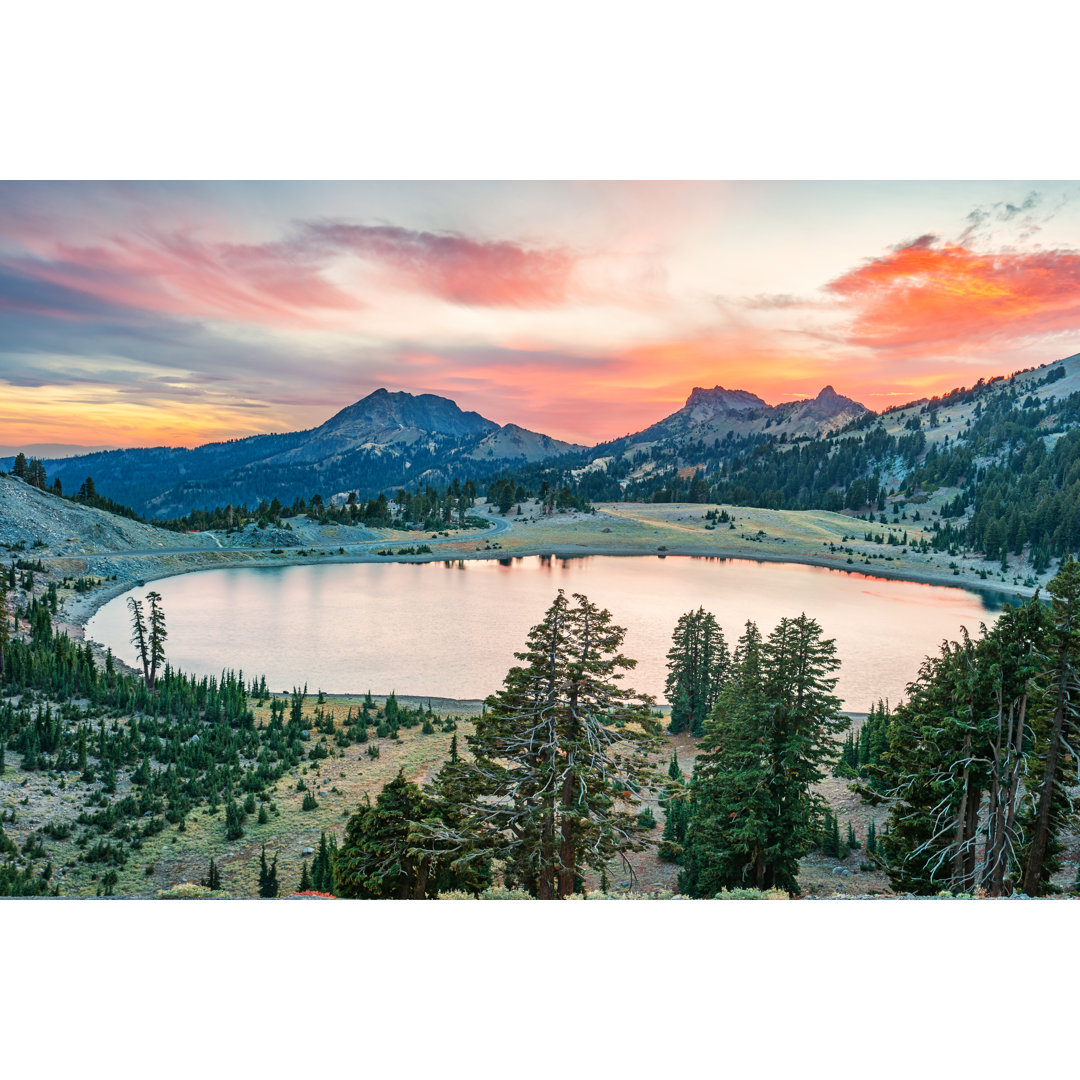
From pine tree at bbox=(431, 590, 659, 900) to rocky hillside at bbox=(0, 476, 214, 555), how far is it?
28.0 meters

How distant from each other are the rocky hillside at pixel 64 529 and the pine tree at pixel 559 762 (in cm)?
2801

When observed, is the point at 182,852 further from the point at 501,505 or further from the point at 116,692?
the point at 501,505

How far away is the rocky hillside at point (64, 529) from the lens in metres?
24.3

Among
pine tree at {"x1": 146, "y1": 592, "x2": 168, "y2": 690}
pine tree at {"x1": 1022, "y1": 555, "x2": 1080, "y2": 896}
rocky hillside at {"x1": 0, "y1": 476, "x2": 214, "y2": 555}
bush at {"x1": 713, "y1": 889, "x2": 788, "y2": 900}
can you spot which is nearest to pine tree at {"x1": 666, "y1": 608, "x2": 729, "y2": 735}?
bush at {"x1": 713, "y1": 889, "x2": 788, "y2": 900}

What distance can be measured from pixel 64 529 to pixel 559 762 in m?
31.8

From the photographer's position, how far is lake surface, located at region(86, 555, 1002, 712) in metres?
9.26

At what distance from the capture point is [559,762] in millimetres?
5129

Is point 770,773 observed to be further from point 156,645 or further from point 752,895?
point 156,645

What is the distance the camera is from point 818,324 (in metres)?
8.45

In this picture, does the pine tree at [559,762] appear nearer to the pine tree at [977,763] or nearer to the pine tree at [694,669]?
the pine tree at [977,763]

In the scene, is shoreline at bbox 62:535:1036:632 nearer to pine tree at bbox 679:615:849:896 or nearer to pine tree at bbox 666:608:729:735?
pine tree at bbox 679:615:849:896

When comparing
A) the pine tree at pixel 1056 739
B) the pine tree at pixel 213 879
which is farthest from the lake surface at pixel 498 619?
the pine tree at pixel 1056 739

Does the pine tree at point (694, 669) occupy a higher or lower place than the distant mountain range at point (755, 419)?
lower

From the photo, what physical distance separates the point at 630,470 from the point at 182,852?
146 m
